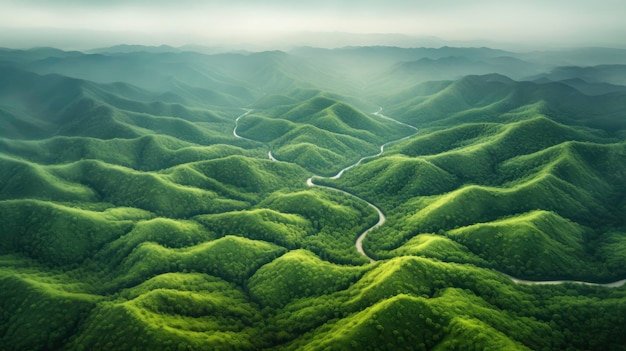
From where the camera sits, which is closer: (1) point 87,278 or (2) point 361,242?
(1) point 87,278

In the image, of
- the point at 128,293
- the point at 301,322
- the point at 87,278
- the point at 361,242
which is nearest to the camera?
the point at 301,322

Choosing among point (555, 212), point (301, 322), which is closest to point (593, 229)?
point (555, 212)

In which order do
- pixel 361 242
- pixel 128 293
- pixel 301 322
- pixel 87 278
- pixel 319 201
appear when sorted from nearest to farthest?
1. pixel 301 322
2. pixel 128 293
3. pixel 87 278
4. pixel 361 242
5. pixel 319 201

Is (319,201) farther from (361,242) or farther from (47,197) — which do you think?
(47,197)

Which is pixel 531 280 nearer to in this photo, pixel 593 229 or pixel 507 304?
pixel 507 304

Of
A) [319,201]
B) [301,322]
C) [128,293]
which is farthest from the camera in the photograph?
[319,201]

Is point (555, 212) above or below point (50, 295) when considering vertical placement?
above

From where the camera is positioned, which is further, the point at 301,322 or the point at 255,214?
the point at 255,214

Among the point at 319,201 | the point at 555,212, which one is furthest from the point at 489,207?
the point at 319,201

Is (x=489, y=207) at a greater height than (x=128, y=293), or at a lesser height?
greater
